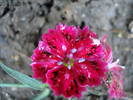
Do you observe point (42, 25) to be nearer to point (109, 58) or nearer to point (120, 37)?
point (120, 37)

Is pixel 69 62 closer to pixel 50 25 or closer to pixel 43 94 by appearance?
pixel 43 94

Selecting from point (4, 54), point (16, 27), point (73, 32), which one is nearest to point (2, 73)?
point (4, 54)

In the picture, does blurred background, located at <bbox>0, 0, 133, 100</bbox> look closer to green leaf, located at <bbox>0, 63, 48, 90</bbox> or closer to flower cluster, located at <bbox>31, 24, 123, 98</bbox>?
green leaf, located at <bbox>0, 63, 48, 90</bbox>

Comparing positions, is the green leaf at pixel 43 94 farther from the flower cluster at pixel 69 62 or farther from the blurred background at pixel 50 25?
the blurred background at pixel 50 25

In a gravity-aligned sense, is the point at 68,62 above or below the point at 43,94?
above

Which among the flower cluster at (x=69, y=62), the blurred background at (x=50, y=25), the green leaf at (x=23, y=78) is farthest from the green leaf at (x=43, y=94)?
the blurred background at (x=50, y=25)

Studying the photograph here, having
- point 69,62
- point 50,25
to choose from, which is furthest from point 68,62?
point 50,25
